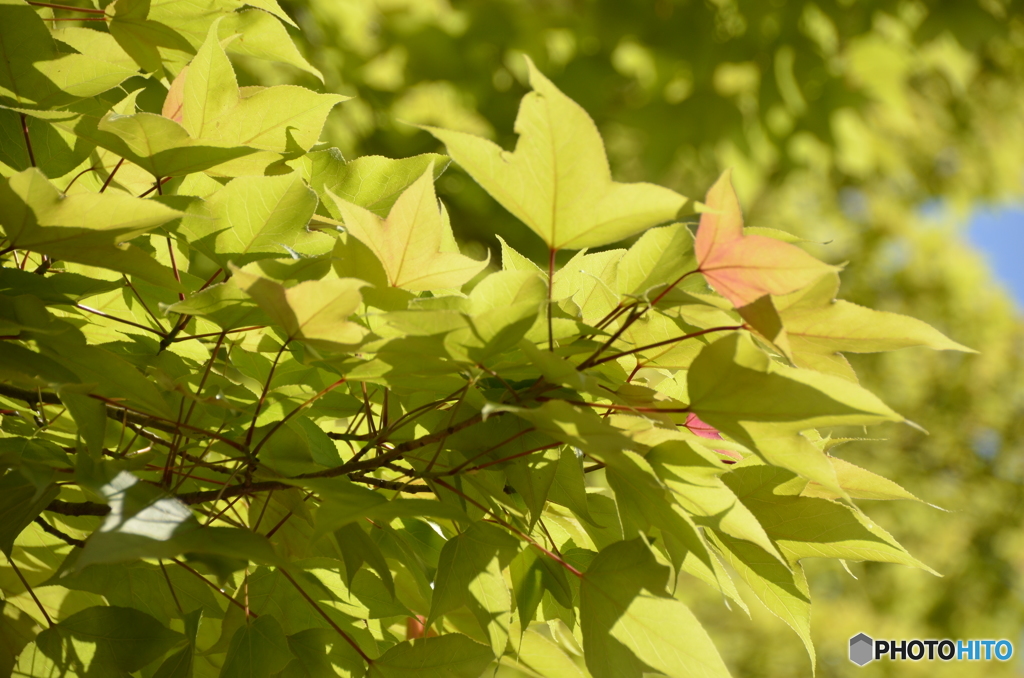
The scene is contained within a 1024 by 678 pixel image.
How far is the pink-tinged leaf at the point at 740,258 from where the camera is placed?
29cm

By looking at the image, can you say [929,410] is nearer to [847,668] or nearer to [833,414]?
[847,668]

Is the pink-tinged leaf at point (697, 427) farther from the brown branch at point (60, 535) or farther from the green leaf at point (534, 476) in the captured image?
the brown branch at point (60, 535)

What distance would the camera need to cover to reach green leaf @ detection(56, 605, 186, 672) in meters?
0.37

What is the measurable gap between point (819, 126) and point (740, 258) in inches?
73.0

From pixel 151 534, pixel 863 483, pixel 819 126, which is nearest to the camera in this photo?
pixel 151 534

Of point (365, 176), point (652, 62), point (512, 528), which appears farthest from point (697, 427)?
point (652, 62)

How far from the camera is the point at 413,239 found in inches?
13.0

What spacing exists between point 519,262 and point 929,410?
545 cm

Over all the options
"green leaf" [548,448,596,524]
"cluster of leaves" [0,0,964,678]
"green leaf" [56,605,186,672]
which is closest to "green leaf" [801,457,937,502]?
"cluster of leaves" [0,0,964,678]

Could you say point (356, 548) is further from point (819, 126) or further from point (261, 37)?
point (819, 126)

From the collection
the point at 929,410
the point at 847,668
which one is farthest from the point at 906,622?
the point at 929,410

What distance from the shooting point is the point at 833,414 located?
26 centimetres

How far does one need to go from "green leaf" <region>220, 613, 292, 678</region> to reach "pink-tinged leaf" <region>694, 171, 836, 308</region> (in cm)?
25

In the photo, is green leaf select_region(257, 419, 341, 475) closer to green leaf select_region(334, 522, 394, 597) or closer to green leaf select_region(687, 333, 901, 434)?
green leaf select_region(334, 522, 394, 597)
